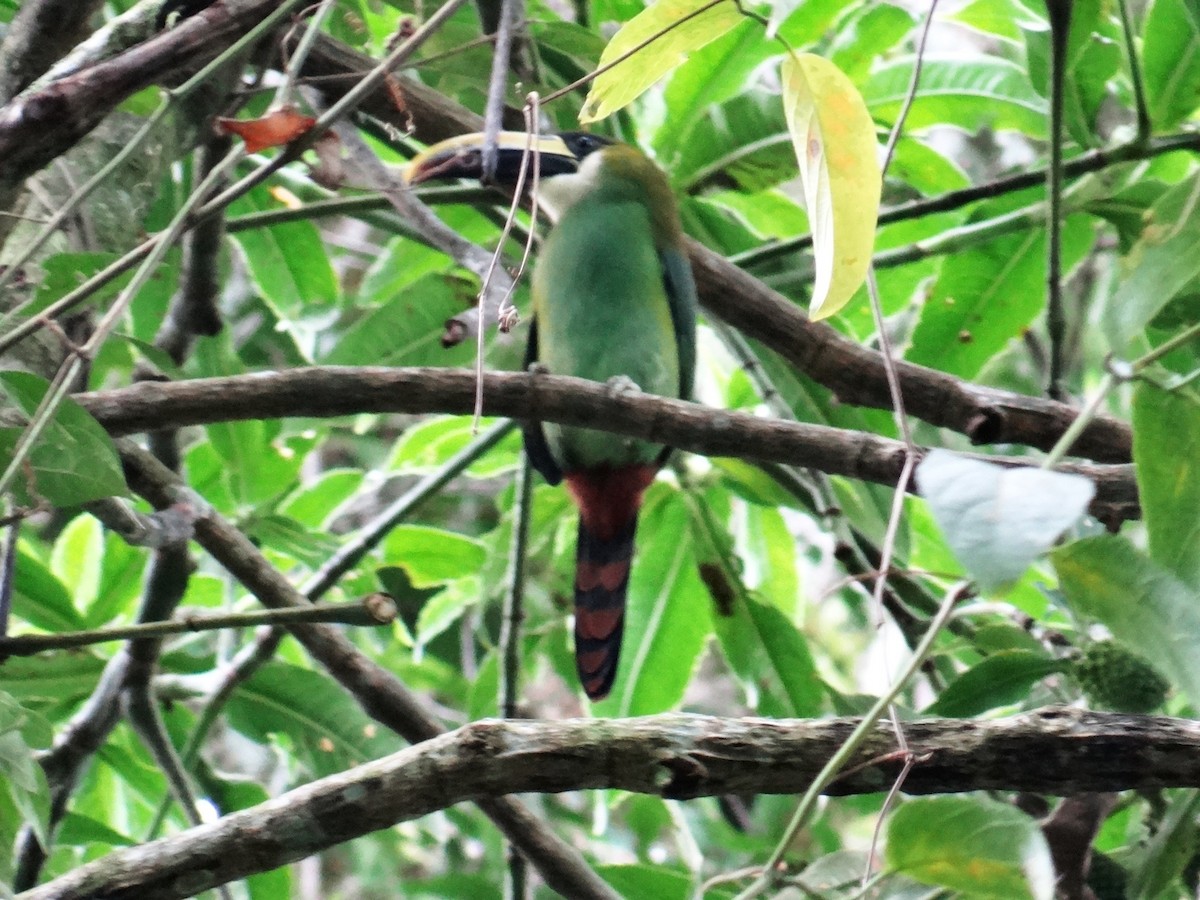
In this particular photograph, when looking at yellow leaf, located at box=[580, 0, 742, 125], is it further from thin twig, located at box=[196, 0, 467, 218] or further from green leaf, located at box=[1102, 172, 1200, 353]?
green leaf, located at box=[1102, 172, 1200, 353]

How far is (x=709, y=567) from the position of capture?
233 cm

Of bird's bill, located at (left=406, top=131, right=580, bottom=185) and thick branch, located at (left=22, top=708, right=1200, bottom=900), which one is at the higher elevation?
bird's bill, located at (left=406, top=131, right=580, bottom=185)

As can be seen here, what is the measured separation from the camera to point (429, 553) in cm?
244

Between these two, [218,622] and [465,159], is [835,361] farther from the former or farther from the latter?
[218,622]

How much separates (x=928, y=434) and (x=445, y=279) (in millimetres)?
963

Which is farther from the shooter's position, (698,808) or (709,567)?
(698,808)

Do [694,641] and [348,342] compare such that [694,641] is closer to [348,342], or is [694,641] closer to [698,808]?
[348,342]

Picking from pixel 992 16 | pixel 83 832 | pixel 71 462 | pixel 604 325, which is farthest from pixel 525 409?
pixel 992 16

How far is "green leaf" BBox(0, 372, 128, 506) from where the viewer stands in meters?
1.22

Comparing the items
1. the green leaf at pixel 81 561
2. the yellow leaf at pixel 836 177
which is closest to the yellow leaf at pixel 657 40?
the yellow leaf at pixel 836 177

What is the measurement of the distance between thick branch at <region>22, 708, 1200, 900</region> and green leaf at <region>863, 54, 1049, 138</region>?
148cm

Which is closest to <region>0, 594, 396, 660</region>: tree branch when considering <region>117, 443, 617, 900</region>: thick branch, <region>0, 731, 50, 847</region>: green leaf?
<region>0, 731, 50, 847</region>: green leaf

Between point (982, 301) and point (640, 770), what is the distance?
148 cm

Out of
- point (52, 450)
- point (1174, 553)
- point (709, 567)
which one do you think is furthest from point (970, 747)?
point (709, 567)
